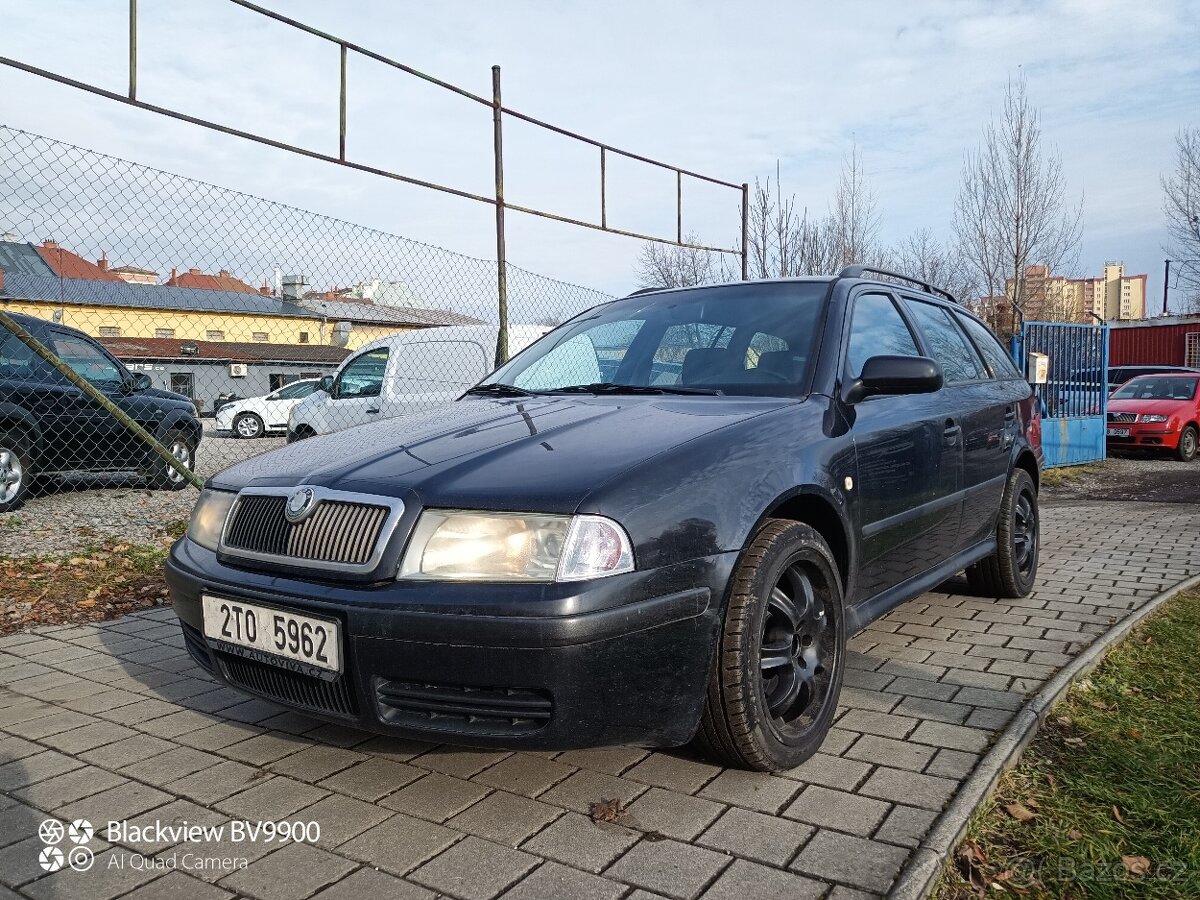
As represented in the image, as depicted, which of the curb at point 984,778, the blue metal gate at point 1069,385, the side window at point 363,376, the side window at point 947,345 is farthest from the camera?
the blue metal gate at point 1069,385

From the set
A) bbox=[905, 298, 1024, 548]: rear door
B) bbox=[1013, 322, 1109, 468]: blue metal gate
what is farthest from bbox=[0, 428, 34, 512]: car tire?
bbox=[1013, 322, 1109, 468]: blue metal gate

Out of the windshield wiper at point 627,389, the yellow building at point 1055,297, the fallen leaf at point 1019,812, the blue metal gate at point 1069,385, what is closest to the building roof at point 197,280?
the windshield wiper at point 627,389

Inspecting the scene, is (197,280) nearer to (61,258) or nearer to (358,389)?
(358,389)

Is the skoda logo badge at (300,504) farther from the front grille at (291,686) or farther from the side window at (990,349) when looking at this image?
the side window at (990,349)

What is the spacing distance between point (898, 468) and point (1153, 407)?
42.9 feet

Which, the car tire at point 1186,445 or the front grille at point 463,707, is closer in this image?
the front grille at point 463,707

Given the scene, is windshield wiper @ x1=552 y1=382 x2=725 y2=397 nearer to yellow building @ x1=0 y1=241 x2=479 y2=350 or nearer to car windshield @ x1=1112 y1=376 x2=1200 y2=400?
car windshield @ x1=1112 y1=376 x2=1200 y2=400

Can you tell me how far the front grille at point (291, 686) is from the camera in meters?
2.32

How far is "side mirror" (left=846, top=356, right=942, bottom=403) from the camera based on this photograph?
10.2 ft

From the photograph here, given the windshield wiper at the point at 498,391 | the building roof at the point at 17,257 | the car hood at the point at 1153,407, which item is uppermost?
the building roof at the point at 17,257

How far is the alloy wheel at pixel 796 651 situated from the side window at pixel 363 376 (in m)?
7.62

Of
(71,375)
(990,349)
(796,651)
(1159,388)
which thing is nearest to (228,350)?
(1159,388)

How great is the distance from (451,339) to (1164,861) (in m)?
8.23

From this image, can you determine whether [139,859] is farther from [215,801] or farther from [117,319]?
[117,319]
